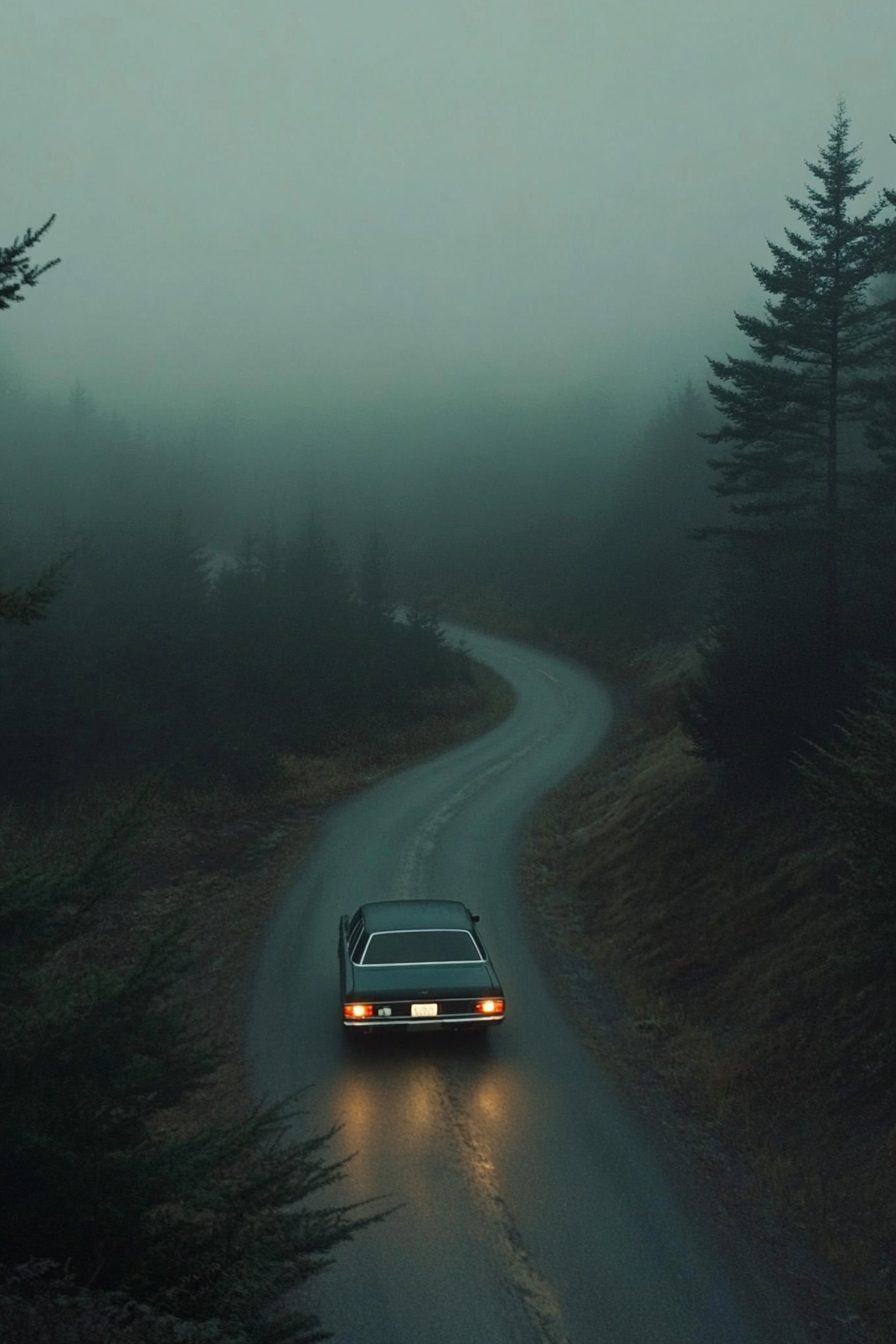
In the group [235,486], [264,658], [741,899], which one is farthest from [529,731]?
[235,486]

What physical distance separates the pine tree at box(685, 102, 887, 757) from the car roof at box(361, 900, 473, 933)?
6.64 metres

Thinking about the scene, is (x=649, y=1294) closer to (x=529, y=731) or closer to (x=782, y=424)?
(x=782, y=424)

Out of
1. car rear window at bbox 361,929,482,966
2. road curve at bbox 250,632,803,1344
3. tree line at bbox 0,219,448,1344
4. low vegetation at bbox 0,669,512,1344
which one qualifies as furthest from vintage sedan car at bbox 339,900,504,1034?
low vegetation at bbox 0,669,512,1344

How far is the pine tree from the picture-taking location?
746 inches

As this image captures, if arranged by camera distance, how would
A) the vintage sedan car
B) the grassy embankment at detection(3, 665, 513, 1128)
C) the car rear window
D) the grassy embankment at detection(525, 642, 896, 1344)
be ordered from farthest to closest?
the grassy embankment at detection(3, 665, 513, 1128) → the car rear window → the vintage sedan car → the grassy embankment at detection(525, 642, 896, 1344)

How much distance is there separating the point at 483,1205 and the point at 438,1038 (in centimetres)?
452

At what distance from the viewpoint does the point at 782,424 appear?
20.7m

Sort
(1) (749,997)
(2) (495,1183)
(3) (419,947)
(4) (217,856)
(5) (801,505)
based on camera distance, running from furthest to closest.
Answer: (4) (217,856), (5) (801,505), (3) (419,947), (1) (749,997), (2) (495,1183)

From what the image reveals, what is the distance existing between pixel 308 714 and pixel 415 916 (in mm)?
21801

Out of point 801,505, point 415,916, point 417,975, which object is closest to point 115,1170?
point 417,975

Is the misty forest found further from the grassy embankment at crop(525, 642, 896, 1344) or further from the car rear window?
the car rear window

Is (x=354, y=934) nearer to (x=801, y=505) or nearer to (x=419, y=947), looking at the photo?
(x=419, y=947)

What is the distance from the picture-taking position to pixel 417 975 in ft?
45.1

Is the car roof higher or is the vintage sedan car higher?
the car roof
